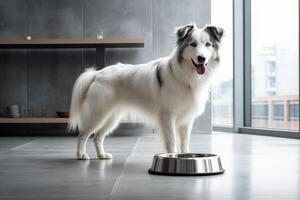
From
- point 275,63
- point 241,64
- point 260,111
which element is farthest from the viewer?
point 241,64

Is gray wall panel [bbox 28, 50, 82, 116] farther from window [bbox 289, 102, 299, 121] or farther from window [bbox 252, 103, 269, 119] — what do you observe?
window [bbox 289, 102, 299, 121]

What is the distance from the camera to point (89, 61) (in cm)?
718

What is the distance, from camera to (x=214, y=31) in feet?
11.4

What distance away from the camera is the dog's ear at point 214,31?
345 centimetres

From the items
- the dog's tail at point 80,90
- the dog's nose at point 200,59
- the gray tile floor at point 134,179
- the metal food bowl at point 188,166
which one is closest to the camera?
the gray tile floor at point 134,179

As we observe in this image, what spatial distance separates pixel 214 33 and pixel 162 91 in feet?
1.90

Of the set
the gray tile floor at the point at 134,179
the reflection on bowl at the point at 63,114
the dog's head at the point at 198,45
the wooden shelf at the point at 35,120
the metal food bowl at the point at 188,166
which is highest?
the dog's head at the point at 198,45

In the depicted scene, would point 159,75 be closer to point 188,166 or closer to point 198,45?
point 198,45

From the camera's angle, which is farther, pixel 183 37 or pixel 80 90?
pixel 80 90

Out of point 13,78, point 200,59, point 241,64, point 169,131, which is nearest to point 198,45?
point 200,59

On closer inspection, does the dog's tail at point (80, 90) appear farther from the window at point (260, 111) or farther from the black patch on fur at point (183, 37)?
the window at point (260, 111)

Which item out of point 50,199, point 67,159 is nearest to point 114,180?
point 50,199

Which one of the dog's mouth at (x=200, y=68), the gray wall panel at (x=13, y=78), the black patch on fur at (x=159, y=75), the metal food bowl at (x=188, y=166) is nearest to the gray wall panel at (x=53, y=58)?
the gray wall panel at (x=13, y=78)

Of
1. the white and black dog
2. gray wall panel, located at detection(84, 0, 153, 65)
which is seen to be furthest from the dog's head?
gray wall panel, located at detection(84, 0, 153, 65)
